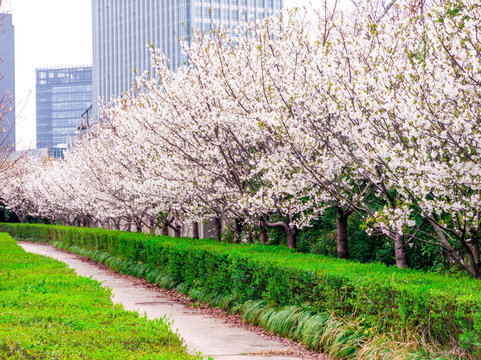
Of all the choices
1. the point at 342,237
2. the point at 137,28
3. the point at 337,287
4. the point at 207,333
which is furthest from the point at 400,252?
the point at 137,28

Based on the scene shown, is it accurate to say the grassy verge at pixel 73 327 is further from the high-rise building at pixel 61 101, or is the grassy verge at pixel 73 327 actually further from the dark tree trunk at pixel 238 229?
the high-rise building at pixel 61 101

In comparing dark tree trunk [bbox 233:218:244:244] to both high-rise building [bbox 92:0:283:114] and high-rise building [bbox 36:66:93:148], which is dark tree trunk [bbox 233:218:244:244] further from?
high-rise building [bbox 36:66:93:148]

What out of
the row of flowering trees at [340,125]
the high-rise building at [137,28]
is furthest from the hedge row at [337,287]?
the high-rise building at [137,28]

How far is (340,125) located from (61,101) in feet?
640

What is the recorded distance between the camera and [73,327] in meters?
5.38

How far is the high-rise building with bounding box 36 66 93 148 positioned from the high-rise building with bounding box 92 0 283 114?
57606 millimetres

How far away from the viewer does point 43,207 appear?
4203 centimetres

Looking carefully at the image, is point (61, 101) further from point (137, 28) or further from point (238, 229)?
point (238, 229)

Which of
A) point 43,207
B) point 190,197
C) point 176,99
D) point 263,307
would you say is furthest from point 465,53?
point 43,207

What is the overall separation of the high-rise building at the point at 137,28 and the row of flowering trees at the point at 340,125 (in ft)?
293

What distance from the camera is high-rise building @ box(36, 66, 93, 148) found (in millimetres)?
188375

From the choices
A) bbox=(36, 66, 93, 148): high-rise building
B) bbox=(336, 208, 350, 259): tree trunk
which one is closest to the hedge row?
bbox=(336, 208, 350, 259): tree trunk

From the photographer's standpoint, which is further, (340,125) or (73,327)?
(340,125)

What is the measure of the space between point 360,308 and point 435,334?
1.17 metres
